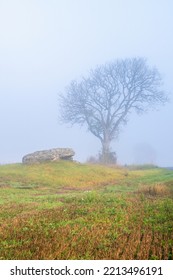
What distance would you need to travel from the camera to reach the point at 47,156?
3381 cm

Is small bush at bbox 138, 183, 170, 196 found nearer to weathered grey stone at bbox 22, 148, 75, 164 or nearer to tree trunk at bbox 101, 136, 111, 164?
weathered grey stone at bbox 22, 148, 75, 164

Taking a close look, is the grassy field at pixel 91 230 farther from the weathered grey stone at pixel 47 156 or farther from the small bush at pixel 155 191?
the weathered grey stone at pixel 47 156

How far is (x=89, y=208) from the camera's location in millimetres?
11555

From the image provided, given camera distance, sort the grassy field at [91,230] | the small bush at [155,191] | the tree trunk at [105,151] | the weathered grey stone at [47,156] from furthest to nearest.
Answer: the tree trunk at [105,151] < the weathered grey stone at [47,156] < the small bush at [155,191] < the grassy field at [91,230]

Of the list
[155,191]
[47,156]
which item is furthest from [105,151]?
[155,191]

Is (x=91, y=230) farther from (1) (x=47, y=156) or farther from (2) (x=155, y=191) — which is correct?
(1) (x=47, y=156)

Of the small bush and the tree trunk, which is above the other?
the tree trunk

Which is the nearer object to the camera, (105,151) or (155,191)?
(155,191)

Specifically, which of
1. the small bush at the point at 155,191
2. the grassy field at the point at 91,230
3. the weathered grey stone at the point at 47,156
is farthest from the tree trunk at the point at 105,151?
the grassy field at the point at 91,230

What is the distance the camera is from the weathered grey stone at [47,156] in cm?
3334

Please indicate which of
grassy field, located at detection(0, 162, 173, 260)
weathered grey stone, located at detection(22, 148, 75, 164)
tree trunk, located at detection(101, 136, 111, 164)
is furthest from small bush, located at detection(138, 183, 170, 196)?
tree trunk, located at detection(101, 136, 111, 164)

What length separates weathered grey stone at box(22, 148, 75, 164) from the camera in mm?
33344

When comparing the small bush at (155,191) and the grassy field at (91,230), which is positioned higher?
the small bush at (155,191)

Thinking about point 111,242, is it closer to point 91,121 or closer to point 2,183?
point 2,183
